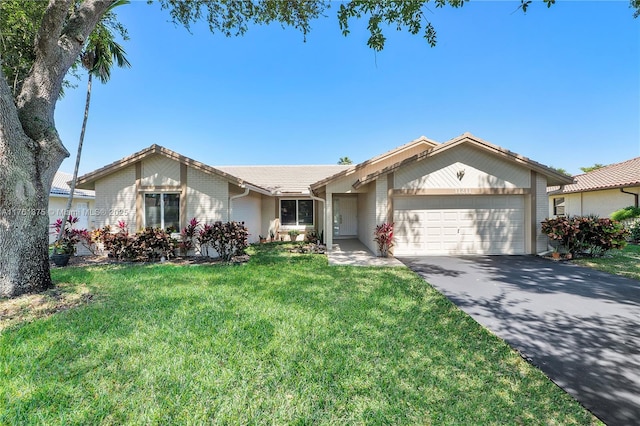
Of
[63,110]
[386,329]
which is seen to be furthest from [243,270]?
[63,110]

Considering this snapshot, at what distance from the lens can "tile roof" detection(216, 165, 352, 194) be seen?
16.2 m

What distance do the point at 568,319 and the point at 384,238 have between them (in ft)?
20.6

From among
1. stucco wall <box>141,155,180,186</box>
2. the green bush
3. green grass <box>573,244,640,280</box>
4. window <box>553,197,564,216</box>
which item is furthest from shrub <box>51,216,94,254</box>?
window <box>553,197,564,216</box>

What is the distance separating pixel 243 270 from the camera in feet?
27.6

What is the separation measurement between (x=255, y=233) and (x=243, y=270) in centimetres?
702

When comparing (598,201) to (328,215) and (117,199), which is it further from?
(117,199)

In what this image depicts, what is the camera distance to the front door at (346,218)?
17.7 m

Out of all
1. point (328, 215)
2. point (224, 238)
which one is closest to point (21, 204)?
→ point (224, 238)

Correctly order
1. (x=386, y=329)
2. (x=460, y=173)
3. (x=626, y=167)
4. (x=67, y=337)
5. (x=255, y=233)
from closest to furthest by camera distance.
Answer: (x=67, y=337) → (x=386, y=329) → (x=460, y=173) → (x=255, y=233) → (x=626, y=167)

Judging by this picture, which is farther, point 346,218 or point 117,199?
point 346,218

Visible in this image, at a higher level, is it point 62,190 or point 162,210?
point 62,190

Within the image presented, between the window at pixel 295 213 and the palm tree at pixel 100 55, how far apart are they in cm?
972

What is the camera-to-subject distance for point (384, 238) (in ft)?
34.9

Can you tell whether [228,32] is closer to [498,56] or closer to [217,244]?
[217,244]
